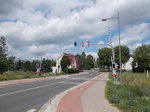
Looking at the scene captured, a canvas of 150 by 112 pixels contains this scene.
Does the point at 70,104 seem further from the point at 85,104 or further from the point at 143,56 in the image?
the point at 143,56

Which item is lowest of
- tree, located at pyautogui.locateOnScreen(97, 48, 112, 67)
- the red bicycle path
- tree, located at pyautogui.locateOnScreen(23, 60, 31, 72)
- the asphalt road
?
the asphalt road

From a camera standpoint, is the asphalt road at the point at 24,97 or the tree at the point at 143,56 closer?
the asphalt road at the point at 24,97

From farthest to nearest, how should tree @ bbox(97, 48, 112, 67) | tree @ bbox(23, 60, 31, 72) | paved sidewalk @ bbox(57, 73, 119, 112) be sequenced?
tree @ bbox(97, 48, 112, 67) → tree @ bbox(23, 60, 31, 72) → paved sidewalk @ bbox(57, 73, 119, 112)

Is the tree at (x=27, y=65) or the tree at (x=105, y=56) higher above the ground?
the tree at (x=105, y=56)

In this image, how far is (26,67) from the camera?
70.8m

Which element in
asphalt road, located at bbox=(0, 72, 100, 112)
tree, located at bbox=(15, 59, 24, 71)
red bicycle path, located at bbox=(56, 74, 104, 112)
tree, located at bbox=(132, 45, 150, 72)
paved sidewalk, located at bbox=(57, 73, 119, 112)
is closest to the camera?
paved sidewalk, located at bbox=(57, 73, 119, 112)

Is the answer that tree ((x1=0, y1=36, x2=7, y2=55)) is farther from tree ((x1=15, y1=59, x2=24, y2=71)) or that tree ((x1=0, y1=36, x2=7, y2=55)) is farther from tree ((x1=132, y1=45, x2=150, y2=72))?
tree ((x1=132, y1=45, x2=150, y2=72))

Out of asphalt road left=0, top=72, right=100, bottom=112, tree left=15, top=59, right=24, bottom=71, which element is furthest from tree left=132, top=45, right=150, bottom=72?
tree left=15, top=59, right=24, bottom=71

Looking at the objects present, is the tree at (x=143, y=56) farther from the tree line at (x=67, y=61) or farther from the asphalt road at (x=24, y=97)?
the asphalt road at (x=24, y=97)

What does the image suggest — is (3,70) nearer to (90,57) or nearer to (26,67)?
(26,67)

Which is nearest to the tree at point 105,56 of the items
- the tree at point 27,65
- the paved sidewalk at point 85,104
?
the tree at point 27,65

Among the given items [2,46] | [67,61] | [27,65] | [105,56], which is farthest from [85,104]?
[105,56]

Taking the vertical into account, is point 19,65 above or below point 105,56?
below

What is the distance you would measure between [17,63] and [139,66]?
1903 inches
